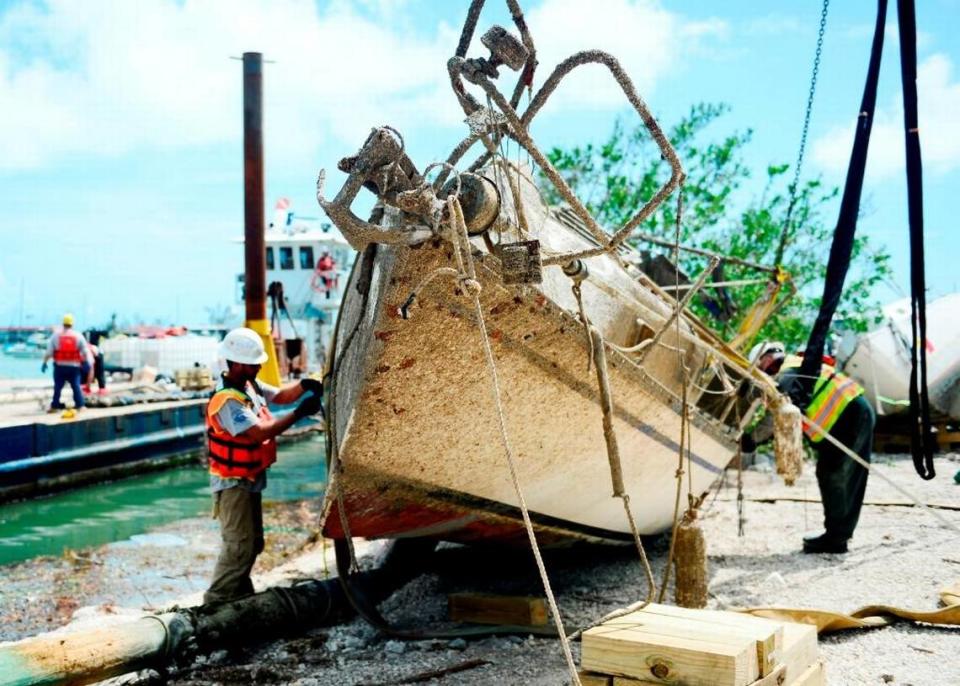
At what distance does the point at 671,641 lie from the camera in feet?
9.11

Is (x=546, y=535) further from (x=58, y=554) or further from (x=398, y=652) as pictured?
(x=58, y=554)

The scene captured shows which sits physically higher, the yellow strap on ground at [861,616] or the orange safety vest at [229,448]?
the orange safety vest at [229,448]

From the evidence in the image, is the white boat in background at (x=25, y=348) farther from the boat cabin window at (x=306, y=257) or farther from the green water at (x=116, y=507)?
the green water at (x=116, y=507)

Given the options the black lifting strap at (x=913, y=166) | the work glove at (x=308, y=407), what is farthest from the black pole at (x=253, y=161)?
the black lifting strap at (x=913, y=166)

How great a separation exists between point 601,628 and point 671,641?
271 millimetres

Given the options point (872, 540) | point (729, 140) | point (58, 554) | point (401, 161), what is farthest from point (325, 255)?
point (401, 161)

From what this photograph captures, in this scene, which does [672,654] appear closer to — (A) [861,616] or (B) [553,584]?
(A) [861,616]

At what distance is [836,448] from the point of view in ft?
21.2

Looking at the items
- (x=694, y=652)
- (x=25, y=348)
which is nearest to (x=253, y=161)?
(x=694, y=652)

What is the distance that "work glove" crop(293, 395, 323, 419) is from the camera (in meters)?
4.99

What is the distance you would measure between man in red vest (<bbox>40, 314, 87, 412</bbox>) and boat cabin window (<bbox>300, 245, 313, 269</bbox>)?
11262 mm

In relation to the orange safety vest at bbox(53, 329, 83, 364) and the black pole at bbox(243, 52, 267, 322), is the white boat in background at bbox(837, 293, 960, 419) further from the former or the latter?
the orange safety vest at bbox(53, 329, 83, 364)

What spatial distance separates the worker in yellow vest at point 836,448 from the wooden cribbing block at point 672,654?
3.87 m

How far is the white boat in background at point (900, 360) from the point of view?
11.8 m
